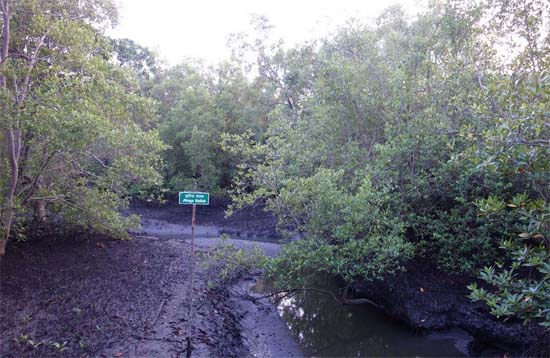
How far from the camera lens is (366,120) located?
10391 mm

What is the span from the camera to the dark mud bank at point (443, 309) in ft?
24.2

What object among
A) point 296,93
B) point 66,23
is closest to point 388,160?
point 66,23

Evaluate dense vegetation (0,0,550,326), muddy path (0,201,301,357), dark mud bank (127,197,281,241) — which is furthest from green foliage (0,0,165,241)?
dark mud bank (127,197,281,241)

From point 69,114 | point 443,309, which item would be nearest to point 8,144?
point 69,114

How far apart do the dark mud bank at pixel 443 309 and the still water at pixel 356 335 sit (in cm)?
20

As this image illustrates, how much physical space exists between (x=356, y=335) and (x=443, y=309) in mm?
1800

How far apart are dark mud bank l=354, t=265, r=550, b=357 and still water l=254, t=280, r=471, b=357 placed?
0.67ft

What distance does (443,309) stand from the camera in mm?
8273

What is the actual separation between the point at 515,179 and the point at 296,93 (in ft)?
49.2

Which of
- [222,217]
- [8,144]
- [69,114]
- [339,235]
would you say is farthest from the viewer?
[222,217]

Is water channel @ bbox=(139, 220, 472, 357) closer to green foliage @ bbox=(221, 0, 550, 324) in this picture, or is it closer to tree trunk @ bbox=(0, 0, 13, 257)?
green foliage @ bbox=(221, 0, 550, 324)

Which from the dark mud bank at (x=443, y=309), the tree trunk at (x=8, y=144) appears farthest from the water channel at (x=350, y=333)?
the tree trunk at (x=8, y=144)

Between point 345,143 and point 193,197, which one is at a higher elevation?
point 345,143

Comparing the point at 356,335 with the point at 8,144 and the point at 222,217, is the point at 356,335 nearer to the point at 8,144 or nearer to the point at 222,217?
the point at 8,144
